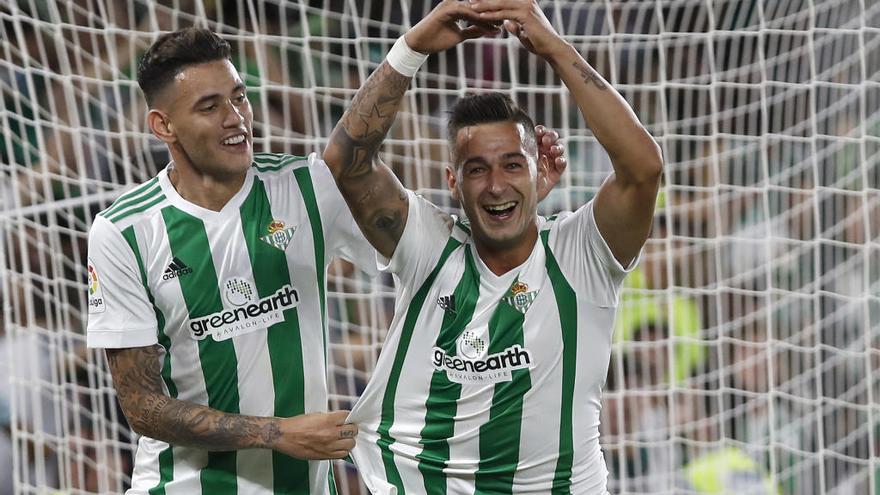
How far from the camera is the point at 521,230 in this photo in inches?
99.0

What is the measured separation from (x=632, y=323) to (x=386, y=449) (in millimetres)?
2206

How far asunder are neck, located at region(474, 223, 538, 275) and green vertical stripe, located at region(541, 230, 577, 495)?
0.40 ft

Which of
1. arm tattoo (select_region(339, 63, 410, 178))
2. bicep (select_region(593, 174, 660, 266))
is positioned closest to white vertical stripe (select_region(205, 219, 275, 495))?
arm tattoo (select_region(339, 63, 410, 178))

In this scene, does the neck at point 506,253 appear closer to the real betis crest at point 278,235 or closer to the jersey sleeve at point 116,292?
the real betis crest at point 278,235

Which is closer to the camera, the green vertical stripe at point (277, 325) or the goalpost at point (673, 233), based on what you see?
the green vertical stripe at point (277, 325)

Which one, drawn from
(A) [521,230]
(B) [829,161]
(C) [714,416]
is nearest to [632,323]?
(C) [714,416]

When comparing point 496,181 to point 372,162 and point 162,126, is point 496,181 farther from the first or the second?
point 162,126

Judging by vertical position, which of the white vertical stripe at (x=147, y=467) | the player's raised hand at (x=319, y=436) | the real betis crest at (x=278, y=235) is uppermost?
the real betis crest at (x=278, y=235)

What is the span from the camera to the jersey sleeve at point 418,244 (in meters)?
2.54

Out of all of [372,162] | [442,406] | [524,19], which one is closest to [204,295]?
[372,162]

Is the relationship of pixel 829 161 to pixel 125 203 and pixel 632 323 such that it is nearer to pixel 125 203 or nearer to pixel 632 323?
pixel 632 323

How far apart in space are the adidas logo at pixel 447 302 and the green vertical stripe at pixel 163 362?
0.64m

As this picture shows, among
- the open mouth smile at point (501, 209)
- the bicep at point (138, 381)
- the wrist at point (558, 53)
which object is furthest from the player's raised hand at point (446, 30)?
the bicep at point (138, 381)

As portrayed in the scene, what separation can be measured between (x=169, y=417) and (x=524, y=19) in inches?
45.6
